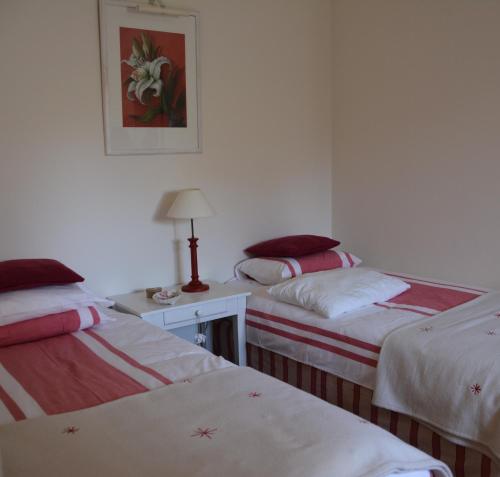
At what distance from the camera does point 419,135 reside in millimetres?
3188

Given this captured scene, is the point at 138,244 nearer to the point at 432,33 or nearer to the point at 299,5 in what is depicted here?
the point at 299,5

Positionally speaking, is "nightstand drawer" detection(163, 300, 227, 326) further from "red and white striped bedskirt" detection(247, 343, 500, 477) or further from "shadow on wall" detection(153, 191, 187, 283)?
"shadow on wall" detection(153, 191, 187, 283)

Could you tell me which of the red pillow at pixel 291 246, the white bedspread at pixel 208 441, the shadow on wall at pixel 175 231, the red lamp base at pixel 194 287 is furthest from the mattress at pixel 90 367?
the red pillow at pixel 291 246

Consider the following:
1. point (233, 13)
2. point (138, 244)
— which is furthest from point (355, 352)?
point (233, 13)

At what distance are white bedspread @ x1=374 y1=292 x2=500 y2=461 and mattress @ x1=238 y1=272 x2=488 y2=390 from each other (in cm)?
9

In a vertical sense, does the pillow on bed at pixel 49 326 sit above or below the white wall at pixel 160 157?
below

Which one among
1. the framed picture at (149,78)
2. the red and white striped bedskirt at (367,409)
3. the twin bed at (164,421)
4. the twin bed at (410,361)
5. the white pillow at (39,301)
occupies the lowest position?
the red and white striped bedskirt at (367,409)

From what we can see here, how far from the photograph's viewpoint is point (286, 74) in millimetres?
3383

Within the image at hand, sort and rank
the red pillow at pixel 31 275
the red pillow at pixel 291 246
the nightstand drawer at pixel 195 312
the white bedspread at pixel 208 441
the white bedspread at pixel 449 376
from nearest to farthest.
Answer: the white bedspread at pixel 208 441, the white bedspread at pixel 449 376, the red pillow at pixel 31 275, the nightstand drawer at pixel 195 312, the red pillow at pixel 291 246

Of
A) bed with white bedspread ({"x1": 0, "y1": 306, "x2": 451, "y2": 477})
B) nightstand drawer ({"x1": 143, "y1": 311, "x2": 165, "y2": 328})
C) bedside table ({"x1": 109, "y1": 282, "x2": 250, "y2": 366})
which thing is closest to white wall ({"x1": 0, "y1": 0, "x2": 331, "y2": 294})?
bedside table ({"x1": 109, "y1": 282, "x2": 250, "y2": 366})

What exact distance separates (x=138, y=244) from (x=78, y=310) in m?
0.74

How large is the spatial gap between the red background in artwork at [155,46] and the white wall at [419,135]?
44.6 inches

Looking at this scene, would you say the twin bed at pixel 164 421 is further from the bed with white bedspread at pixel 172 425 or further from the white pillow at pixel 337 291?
the white pillow at pixel 337 291

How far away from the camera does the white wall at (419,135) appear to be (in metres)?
2.89
